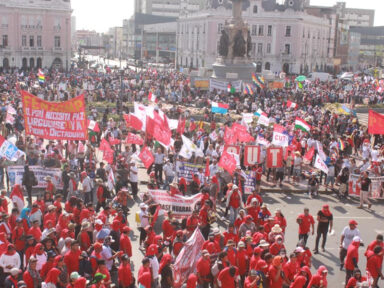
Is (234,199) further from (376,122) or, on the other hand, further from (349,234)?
(376,122)

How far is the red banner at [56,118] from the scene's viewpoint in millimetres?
15516

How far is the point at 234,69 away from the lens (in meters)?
46.4

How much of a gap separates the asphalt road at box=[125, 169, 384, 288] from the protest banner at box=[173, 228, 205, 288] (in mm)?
2113

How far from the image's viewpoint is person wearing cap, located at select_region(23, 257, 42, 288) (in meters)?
8.95

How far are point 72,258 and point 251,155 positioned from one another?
1038 centimetres

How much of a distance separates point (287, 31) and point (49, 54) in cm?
3745

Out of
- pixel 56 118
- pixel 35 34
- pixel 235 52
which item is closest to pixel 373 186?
pixel 56 118

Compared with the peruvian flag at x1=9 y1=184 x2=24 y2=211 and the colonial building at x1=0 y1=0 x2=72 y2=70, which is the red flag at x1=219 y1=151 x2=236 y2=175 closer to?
the peruvian flag at x1=9 y1=184 x2=24 y2=211

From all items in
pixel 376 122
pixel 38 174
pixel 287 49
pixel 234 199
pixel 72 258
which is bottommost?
pixel 38 174

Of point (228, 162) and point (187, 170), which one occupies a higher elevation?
point (228, 162)

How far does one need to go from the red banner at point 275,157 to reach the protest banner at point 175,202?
581 cm

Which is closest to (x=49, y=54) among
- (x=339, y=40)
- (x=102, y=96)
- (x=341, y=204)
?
(x=102, y=96)

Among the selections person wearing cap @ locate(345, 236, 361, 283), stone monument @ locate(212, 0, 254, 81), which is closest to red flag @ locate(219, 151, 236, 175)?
person wearing cap @ locate(345, 236, 361, 283)

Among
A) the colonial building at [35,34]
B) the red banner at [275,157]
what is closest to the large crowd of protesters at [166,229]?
the red banner at [275,157]
